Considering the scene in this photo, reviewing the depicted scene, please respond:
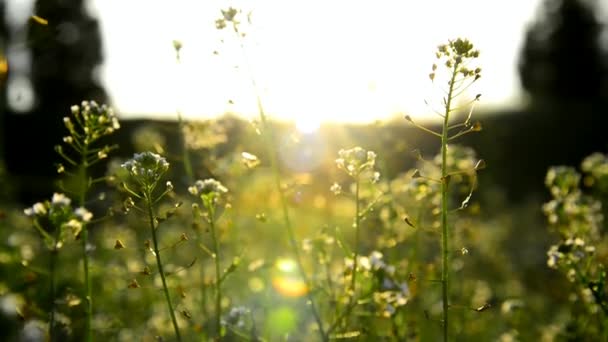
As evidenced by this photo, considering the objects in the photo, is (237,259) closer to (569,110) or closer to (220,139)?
(220,139)

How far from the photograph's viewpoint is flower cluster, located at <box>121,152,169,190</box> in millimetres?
2693

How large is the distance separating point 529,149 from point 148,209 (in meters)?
24.2

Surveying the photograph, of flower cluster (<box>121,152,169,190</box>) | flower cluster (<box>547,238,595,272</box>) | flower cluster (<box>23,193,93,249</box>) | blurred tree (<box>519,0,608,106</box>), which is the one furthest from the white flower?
blurred tree (<box>519,0,608,106</box>)

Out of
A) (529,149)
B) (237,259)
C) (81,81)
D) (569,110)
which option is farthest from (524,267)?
(81,81)

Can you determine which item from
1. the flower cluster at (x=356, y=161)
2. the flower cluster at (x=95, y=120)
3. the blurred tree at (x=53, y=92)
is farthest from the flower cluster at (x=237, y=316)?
the blurred tree at (x=53, y=92)

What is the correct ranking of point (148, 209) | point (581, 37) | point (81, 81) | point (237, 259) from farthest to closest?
point (581, 37)
point (81, 81)
point (237, 259)
point (148, 209)

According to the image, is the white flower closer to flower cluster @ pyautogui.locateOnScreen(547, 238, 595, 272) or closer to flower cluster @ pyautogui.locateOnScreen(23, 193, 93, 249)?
flower cluster @ pyautogui.locateOnScreen(23, 193, 93, 249)

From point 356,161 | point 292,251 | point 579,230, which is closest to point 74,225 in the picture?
point 356,161

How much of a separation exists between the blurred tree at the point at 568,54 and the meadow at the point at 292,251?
37.5 metres

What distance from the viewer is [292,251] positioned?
16.1 feet

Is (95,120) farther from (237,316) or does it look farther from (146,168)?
(237,316)

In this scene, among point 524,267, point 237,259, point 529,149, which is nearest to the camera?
point 237,259

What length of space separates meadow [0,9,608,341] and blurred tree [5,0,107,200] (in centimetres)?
1719

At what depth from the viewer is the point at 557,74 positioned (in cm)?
4425
